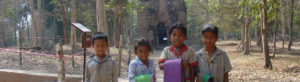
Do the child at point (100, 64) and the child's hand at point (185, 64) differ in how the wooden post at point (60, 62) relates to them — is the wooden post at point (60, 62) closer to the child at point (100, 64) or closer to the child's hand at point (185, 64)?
the child at point (100, 64)

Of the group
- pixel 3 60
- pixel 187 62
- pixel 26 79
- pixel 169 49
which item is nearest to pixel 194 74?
pixel 187 62

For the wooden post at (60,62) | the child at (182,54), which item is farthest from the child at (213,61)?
the wooden post at (60,62)

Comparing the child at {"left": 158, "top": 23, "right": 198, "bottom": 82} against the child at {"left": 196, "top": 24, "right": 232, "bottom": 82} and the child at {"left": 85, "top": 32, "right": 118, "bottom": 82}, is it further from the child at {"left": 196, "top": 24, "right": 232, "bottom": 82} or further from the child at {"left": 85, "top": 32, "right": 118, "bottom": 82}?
the child at {"left": 85, "top": 32, "right": 118, "bottom": 82}

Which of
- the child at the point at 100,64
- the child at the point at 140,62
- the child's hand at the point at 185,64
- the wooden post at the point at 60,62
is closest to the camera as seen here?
the child's hand at the point at 185,64

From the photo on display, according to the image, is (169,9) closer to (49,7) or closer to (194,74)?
(49,7)

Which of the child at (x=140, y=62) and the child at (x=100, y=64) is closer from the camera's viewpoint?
the child at (x=140, y=62)

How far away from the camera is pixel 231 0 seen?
14.2 m

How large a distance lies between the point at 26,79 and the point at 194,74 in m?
5.50

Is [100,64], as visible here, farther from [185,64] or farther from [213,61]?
[213,61]

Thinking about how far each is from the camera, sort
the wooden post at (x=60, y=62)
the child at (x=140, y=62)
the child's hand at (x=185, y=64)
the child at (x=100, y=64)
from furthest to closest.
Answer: the wooden post at (x=60, y=62) → the child at (x=100, y=64) → the child at (x=140, y=62) → the child's hand at (x=185, y=64)

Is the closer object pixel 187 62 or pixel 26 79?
pixel 187 62

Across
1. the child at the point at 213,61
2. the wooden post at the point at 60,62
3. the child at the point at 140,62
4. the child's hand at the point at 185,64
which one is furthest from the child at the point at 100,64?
the wooden post at the point at 60,62

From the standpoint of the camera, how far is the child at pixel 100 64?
8.51 ft

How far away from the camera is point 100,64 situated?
2.62m
